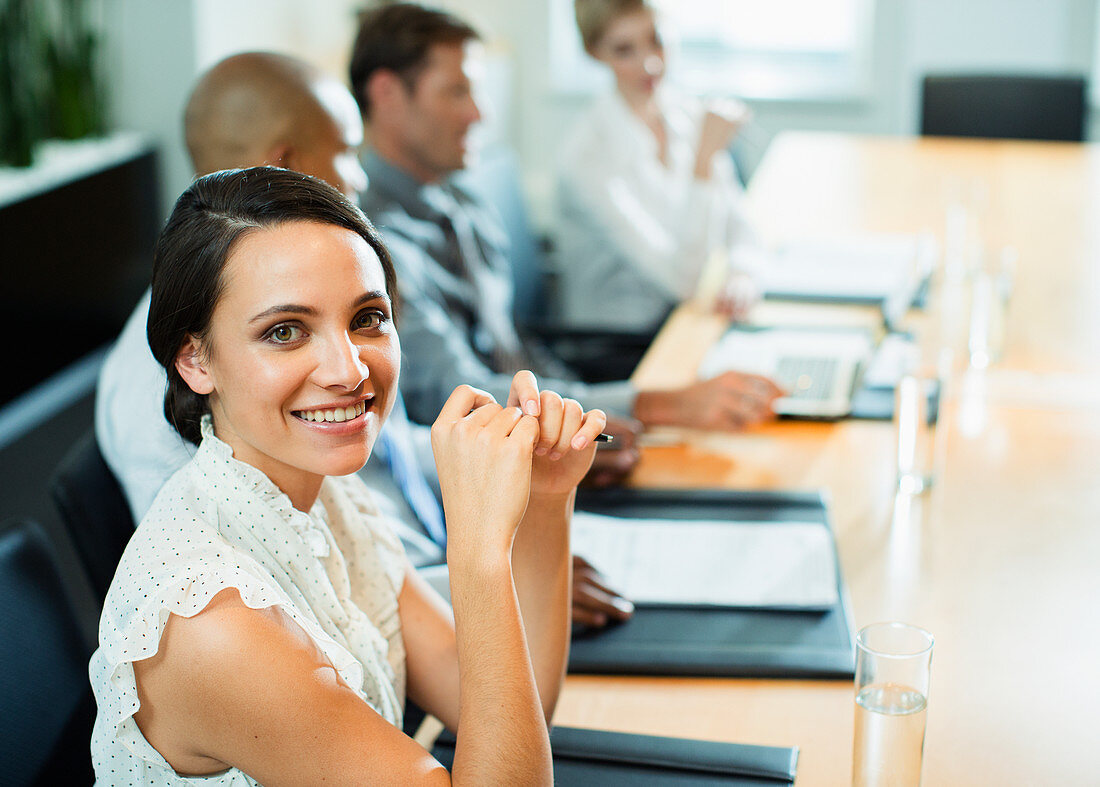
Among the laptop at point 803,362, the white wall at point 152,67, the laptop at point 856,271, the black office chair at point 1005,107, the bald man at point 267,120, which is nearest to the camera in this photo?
the bald man at point 267,120

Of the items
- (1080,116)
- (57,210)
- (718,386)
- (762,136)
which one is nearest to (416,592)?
(718,386)

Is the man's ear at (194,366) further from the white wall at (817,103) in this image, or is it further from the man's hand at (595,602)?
the white wall at (817,103)

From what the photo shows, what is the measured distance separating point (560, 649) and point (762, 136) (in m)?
4.34

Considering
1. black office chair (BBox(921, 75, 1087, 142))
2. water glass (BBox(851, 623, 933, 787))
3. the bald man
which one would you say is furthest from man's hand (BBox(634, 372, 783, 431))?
black office chair (BBox(921, 75, 1087, 142))

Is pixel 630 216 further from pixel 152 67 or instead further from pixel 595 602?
pixel 595 602

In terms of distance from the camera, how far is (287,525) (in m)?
1.05

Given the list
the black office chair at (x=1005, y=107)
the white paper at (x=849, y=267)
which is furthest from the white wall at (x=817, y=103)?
the white paper at (x=849, y=267)

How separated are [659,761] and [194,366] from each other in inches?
20.6

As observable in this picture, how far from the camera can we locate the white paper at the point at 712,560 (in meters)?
1.36

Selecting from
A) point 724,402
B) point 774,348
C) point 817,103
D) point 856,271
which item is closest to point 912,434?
point 724,402

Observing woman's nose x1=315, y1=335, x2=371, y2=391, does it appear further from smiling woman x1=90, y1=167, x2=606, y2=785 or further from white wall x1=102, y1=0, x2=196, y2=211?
white wall x1=102, y1=0, x2=196, y2=211

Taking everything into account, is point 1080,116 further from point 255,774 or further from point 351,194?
point 255,774

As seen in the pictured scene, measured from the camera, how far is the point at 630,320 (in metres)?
2.91

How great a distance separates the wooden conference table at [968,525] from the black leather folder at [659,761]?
5 cm
